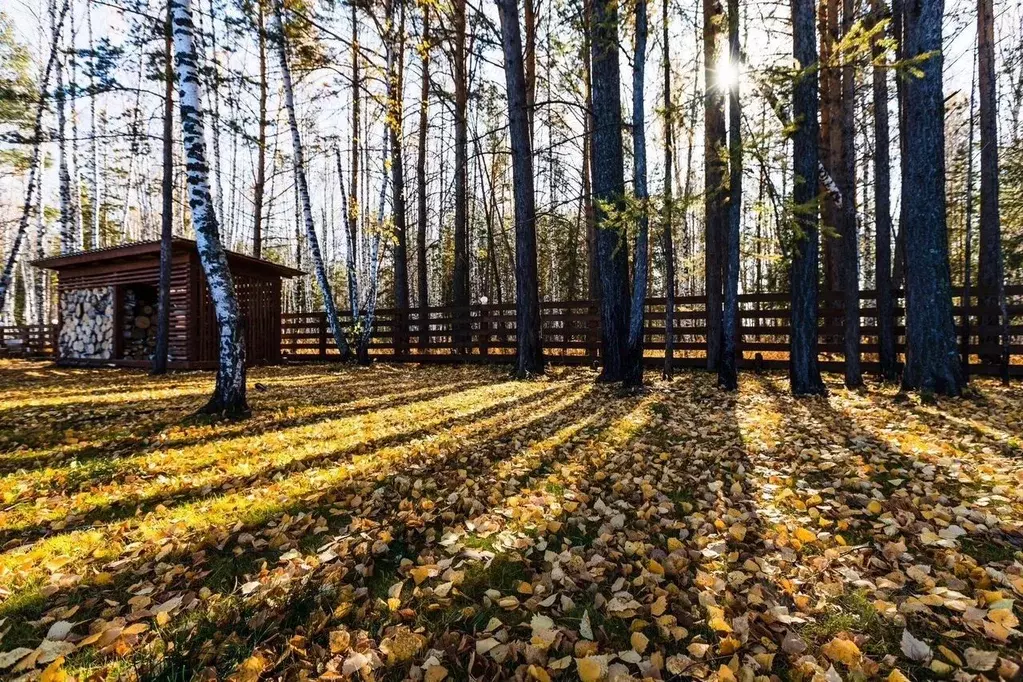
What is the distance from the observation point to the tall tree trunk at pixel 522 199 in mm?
9242

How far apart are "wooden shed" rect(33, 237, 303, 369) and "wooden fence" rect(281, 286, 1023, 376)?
66.6 inches

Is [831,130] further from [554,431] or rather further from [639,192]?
[554,431]

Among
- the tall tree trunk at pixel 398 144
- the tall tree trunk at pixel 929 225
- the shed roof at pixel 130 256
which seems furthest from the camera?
the shed roof at pixel 130 256

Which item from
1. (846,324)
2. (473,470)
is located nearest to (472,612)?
(473,470)

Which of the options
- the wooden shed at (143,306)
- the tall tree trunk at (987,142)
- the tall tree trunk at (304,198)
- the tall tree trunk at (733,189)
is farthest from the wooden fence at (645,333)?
the tall tree trunk at (733,189)

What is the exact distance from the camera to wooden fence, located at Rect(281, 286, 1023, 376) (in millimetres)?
8422

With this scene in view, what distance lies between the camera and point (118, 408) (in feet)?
20.5

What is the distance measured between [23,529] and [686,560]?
378cm

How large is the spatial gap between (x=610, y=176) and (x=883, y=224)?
4.65 meters

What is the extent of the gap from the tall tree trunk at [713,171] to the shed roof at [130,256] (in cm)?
1120

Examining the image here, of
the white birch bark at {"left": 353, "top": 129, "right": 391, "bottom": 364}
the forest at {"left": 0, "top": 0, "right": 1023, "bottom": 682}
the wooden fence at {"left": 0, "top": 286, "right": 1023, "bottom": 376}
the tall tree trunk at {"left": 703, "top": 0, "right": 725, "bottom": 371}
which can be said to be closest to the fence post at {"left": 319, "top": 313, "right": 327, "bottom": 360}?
the wooden fence at {"left": 0, "top": 286, "right": 1023, "bottom": 376}

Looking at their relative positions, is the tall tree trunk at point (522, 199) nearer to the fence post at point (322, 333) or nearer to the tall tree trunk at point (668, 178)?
the tall tree trunk at point (668, 178)

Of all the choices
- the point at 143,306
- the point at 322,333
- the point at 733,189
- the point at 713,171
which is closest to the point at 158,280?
the point at 143,306

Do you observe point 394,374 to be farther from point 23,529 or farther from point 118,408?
point 23,529
